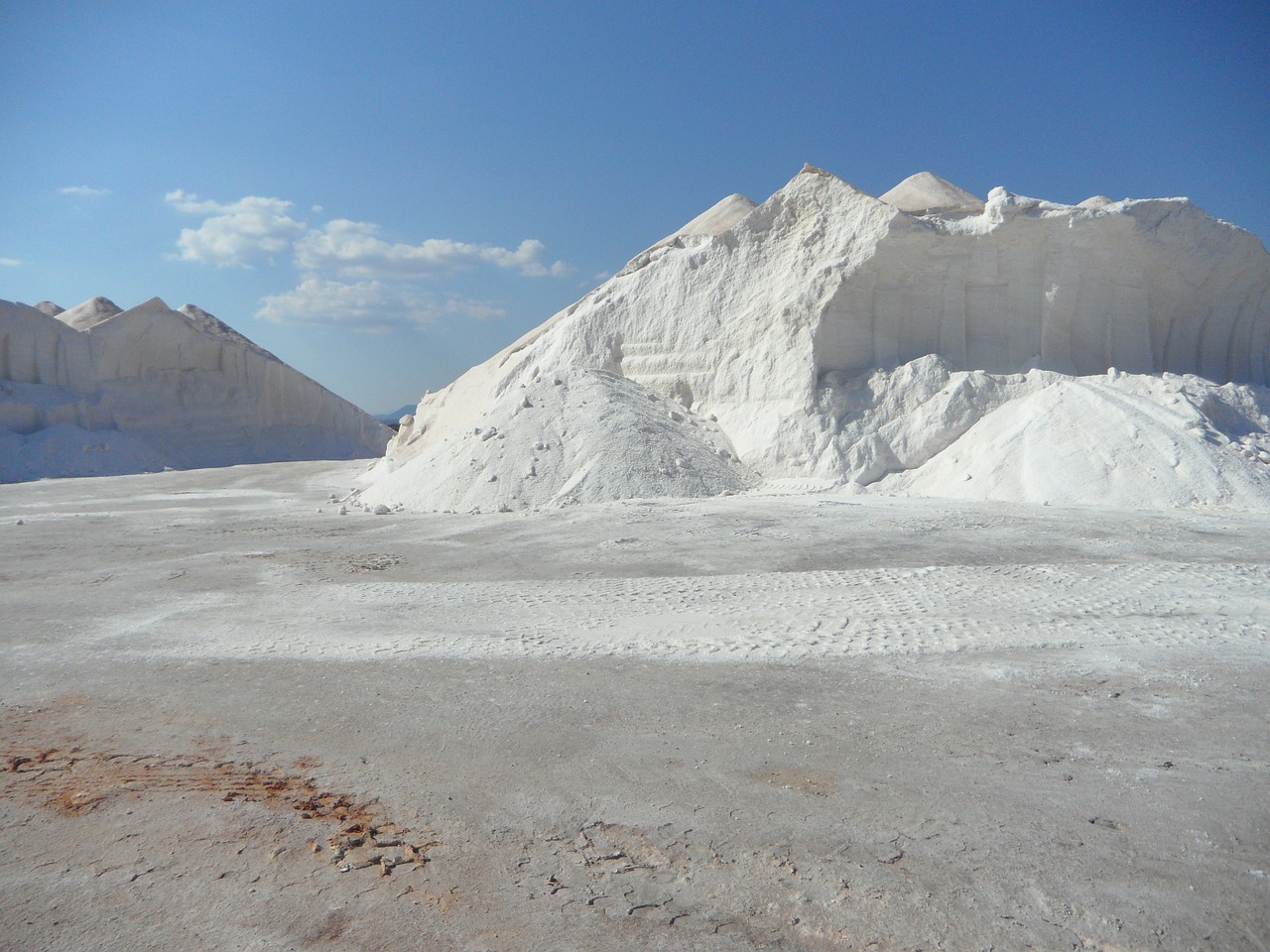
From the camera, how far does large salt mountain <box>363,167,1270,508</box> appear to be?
13305 mm

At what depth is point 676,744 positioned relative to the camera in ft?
14.6

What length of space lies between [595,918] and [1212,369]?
1925cm

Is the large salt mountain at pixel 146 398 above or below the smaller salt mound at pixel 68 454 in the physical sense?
above

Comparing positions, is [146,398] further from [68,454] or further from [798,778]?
[798,778]

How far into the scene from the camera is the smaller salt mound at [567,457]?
45.8 ft

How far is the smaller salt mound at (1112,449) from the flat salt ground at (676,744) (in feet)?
8.94

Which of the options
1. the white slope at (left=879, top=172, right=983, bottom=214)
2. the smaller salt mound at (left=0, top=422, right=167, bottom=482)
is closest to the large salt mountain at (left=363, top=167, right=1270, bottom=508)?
the white slope at (left=879, top=172, right=983, bottom=214)

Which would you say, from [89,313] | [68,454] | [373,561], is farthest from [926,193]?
[89,313]

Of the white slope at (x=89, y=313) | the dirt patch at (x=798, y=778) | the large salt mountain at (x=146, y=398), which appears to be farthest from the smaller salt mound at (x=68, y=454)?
the dirt patch at (x=798, y=778)

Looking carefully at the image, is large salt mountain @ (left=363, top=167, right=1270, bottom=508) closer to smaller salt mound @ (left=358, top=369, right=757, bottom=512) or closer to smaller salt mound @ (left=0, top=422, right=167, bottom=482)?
smaller salt mound @ (left=358, top=369, right=757, bottom=512)

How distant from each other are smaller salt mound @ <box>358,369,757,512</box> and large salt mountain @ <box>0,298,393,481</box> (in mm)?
18974

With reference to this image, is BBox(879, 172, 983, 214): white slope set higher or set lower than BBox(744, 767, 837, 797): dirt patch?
higher

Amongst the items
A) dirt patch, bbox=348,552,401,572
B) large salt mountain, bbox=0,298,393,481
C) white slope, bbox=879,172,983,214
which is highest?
white slope, bbox=879,172,983,214

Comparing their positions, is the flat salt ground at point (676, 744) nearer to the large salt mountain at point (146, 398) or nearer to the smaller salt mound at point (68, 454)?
the smaller salt mound at point (68, 454)
